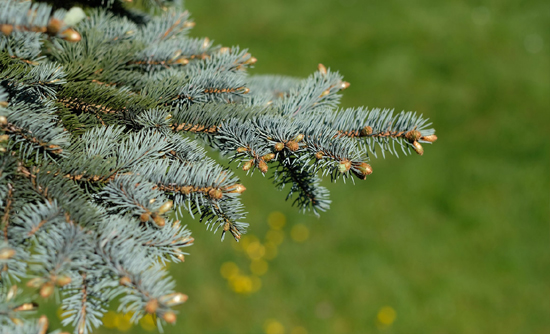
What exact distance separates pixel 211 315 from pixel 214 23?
3587mm

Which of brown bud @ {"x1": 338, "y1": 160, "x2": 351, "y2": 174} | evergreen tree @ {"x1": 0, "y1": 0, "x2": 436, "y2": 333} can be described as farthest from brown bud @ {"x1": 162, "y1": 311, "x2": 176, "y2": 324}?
brown bud @ {"x1": 338, "y1": 160, "x2": 351, "y2": 174}

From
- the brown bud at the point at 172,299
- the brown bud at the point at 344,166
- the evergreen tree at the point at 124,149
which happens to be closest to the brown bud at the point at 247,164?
the evergreen tree at the point at 124,149

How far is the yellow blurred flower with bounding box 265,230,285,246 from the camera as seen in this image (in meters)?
3.51

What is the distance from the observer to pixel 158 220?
1007mm

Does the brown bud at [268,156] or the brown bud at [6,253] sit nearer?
the brown bud at [6,253]

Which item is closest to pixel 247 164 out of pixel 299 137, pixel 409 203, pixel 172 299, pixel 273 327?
pixel 299 137

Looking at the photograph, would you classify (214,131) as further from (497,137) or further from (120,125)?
(497,137)

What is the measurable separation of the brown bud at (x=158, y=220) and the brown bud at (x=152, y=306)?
205mm

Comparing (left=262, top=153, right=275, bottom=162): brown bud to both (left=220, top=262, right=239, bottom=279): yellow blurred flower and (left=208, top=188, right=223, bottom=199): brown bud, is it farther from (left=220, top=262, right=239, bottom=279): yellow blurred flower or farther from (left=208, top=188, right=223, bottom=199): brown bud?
(left=220, top=262, right=239, bottom=279): yellow blurred flower

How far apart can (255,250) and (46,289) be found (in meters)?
2.65

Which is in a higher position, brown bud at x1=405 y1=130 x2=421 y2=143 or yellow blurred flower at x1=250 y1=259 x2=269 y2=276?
yellow blurred flower at x1=250 y1=259 x2=269 y2=276

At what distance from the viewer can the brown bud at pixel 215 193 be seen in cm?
108

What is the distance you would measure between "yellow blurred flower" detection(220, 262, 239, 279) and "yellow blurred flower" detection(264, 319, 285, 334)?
46 cm

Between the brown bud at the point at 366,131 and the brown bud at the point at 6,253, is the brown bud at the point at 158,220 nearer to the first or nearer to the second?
the brown bud at the point at 6,253
